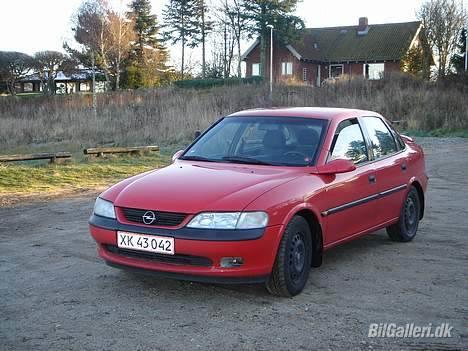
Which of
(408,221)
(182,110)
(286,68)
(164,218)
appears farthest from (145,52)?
(164,218)

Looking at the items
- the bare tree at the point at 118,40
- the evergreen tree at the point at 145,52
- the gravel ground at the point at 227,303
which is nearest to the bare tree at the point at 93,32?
the bare tree at the point at 118,40

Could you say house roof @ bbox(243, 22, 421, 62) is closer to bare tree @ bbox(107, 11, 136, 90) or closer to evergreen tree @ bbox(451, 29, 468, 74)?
evergreen tree @ bbox(451, 29, 468, 74)

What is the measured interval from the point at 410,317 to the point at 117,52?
5769cm

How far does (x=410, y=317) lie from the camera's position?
186 inches

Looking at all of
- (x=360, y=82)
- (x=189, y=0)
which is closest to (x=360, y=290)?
(x=360, y=82)

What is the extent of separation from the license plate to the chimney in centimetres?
5907

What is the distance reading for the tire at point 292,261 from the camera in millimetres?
5016

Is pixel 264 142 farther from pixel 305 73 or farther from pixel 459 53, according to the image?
pixel 305 73

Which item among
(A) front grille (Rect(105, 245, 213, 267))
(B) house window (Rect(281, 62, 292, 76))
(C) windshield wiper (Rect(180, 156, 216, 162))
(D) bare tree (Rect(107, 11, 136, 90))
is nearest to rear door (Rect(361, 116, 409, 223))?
(C) windshield wiper (Rect(180, 156, 216, 162))

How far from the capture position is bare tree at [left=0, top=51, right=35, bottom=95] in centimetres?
6138

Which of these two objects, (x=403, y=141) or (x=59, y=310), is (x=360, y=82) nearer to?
(x=403, y=141)

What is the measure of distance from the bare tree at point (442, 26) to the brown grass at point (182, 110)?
44.8ft

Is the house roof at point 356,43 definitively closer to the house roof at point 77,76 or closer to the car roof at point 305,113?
the house roof at point 77,76

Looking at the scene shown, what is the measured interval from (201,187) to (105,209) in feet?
2.93
